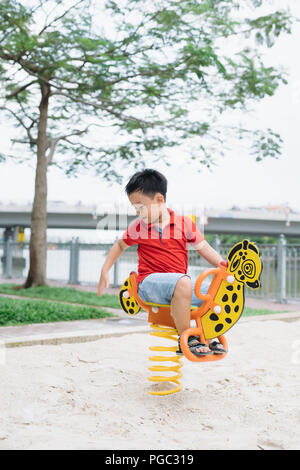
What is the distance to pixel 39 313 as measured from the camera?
702 cm

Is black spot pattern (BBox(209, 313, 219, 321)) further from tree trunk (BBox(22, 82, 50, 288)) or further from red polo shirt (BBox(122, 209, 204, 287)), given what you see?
tree trunk (BBox(22, 82, 50, 288))

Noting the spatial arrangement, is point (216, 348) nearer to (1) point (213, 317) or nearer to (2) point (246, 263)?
(1) point (213, 317)

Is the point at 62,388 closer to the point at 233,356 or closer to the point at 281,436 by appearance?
the point at 281,436

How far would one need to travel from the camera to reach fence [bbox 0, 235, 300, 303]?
1296 centimetres

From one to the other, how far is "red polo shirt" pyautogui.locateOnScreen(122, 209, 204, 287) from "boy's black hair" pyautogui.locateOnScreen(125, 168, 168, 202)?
0.67ft

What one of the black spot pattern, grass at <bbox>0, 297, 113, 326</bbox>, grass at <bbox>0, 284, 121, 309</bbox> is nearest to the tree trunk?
grass at <bbox>0, 284, 121, 309</bbox>

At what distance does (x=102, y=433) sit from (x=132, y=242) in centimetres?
121

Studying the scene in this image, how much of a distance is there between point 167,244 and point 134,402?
1.12 meters

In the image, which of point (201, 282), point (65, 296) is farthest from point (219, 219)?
point (201, 282)

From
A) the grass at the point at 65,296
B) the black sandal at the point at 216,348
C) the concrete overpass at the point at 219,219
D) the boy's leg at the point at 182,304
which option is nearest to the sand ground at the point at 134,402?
the black sandal at the point at 216,348

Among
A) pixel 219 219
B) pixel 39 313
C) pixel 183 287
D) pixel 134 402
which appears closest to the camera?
pixel 183 287


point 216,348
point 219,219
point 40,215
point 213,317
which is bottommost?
point 216,348
